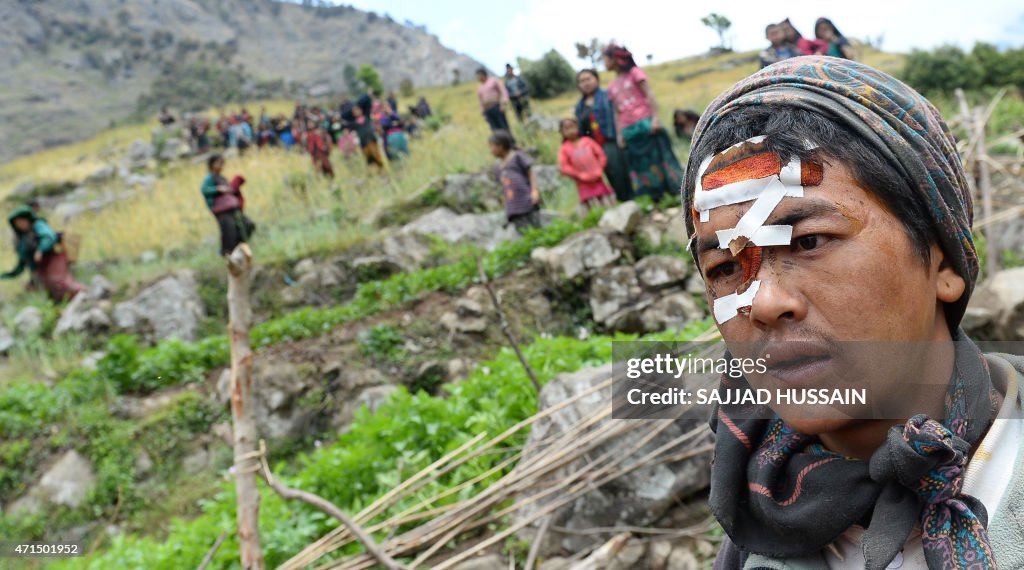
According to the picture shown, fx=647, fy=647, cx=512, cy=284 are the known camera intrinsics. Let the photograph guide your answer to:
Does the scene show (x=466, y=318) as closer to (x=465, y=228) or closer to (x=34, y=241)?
(x=465, y=228)

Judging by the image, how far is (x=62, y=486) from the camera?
613 centimetres

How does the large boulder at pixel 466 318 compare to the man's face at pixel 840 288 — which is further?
the large boulder at pixel 466 318

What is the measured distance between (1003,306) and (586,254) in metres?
3.74

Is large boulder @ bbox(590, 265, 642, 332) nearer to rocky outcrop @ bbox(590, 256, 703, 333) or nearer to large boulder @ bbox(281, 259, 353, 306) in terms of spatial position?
rocky outcrop @ bbox(590, 256, 703, 333)

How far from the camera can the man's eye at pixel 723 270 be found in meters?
1.12

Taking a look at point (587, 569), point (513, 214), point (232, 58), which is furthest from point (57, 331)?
point (232, 58)

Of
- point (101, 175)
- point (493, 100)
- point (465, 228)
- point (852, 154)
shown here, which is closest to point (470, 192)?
point (465, 228)

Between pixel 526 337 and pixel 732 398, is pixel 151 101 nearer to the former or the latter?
pixel 526 337

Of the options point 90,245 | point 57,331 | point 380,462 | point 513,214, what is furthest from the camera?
point 90,245

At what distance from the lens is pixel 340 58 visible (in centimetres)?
8462

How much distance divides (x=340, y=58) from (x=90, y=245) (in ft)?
256

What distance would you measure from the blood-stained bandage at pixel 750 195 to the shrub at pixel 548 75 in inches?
898

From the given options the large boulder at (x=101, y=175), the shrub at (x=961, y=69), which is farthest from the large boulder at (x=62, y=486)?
the large boulder at (x=101, y=175)

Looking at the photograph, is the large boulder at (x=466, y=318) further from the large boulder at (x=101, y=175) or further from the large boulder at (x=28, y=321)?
the large boulder at (x=101, y=175)
